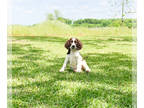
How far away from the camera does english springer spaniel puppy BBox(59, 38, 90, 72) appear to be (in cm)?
288

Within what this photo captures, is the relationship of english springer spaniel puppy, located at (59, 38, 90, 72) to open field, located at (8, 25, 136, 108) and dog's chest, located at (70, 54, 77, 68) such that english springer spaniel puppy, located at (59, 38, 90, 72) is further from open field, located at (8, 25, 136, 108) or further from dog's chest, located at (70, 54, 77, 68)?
open field, located at (8, 25, 136, 108)

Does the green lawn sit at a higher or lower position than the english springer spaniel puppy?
lower

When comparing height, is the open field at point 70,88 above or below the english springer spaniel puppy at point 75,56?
below

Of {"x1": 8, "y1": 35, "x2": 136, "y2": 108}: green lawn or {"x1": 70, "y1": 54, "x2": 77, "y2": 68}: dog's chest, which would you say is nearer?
{"x1": 8, "y1": 35, "x2": 136, "y2": 108}: green lawn

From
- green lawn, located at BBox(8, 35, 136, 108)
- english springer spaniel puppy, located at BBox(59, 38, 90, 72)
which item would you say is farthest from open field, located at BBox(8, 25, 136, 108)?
english springer spaniel puppy, located at BBox(59, 38, 90, 72)

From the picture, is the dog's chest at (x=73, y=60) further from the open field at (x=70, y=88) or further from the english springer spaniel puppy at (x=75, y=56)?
the open field at (x=70, y=88)

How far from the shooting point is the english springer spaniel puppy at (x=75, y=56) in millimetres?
2876

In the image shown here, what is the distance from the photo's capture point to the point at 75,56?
9.63ft

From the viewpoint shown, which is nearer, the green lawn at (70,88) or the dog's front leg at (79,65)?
the green lawn at (70,88)

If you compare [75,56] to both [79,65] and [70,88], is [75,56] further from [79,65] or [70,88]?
[70,88]

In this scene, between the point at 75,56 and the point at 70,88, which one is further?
the point at 75,56

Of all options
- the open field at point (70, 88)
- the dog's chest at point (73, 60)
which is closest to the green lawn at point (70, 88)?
the open field at point (70, 88)

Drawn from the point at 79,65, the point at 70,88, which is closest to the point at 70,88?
the point at 70,88
